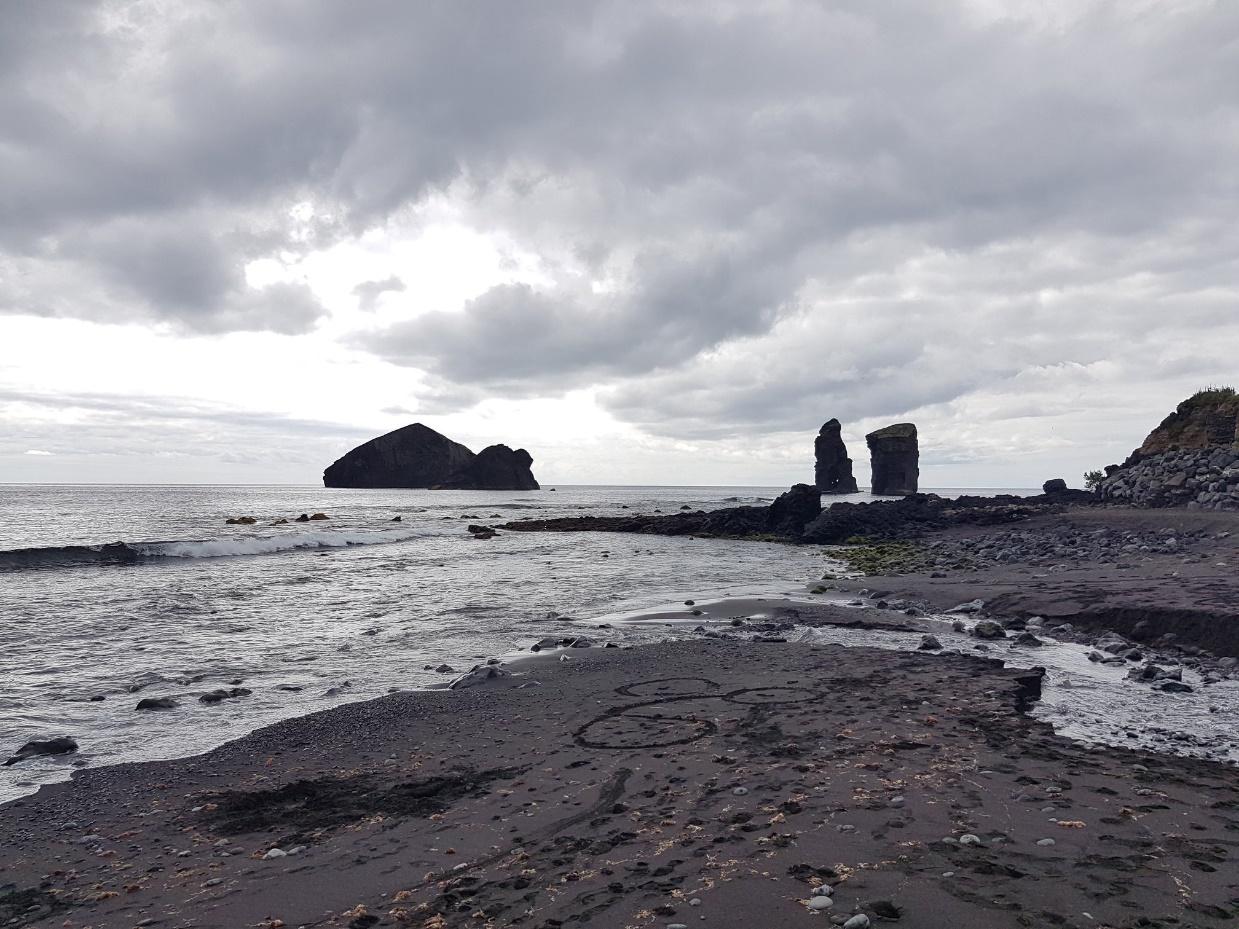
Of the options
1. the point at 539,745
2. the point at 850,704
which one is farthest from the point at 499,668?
the point at 850,704

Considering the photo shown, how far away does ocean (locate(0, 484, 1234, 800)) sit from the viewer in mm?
9203

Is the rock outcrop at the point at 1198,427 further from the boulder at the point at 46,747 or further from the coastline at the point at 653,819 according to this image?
the boulder at the point at 46,747

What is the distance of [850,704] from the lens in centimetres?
835

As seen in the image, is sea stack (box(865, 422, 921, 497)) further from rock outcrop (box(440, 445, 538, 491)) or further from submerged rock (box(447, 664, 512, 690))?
submerged rock (box(447, 664, 512, 690))

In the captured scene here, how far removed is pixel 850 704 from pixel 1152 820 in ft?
11.8

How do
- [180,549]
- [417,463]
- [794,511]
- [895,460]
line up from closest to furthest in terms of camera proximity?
[180,549], [794,511], [895,460], [417,463]

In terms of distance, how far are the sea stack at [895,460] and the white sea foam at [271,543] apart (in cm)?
10013

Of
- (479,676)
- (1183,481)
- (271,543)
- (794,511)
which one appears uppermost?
(1183,481)

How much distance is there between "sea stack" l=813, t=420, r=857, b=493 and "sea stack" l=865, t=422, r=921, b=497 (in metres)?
11.1

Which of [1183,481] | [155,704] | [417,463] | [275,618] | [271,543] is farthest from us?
[417,463]

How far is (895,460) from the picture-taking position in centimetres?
12756

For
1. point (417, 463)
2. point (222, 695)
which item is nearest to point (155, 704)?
point (222, 695)

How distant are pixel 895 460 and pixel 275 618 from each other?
125160 millimetres

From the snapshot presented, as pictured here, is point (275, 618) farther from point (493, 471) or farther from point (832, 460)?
point (493, 471)
